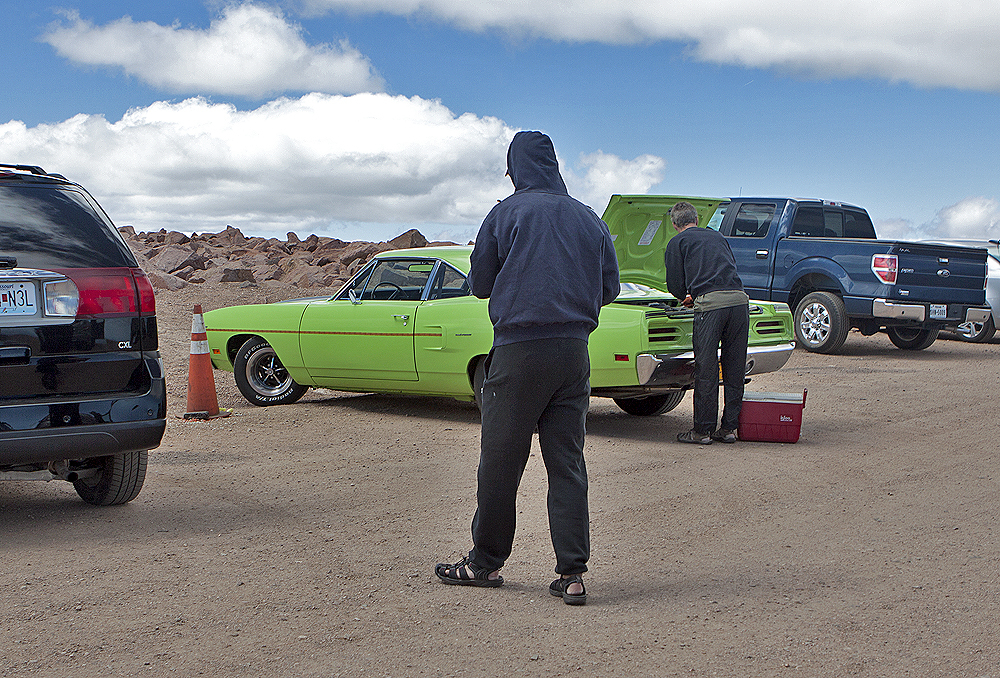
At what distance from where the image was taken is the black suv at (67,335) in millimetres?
4941

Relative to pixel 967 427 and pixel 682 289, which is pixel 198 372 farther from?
pixel 967 427

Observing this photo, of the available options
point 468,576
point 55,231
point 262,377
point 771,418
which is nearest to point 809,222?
point 771,418

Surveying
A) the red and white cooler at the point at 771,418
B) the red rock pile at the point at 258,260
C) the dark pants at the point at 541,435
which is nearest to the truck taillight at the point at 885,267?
the red and white cooler at the point at 771,418

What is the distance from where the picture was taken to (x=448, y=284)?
354 inches

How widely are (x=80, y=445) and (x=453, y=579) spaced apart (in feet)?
6.56

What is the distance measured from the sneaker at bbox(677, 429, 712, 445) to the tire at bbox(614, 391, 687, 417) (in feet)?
4.06

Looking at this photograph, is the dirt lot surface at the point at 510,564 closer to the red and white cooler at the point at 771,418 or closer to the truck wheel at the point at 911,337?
the red and white cooler at the point at 771,418

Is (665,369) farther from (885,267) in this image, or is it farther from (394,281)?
(885,267)

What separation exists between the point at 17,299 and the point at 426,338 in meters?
4.17

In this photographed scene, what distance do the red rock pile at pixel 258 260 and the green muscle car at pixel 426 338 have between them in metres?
9.68

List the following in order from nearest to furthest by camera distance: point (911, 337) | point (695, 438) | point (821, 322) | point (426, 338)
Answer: point (695, 438)
point (426, 338)
point (821, 322)
point (911, 337)

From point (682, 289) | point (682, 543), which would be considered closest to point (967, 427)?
point (682, 289)

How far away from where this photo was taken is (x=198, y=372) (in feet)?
30.7

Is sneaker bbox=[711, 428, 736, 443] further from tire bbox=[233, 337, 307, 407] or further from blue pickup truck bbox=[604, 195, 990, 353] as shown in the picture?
blue pickup truck bbox=[604, 195, 990, 353]
